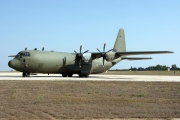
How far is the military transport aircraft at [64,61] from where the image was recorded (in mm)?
35906

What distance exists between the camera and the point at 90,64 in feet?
135

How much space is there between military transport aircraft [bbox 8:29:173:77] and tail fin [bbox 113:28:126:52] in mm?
755

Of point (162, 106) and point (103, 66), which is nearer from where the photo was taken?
point (162, 106)

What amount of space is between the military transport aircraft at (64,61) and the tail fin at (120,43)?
2.48 feet

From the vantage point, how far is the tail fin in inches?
1816

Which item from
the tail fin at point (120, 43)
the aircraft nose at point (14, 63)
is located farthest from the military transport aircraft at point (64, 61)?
the tail fin at point (120, 43)

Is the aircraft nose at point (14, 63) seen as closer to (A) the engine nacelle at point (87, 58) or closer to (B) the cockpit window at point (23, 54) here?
(B) the cockpit window at point (23, 54)

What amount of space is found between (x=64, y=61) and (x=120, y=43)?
11.4 meters

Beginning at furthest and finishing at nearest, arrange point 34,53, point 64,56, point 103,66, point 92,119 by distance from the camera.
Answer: point 103,66, point 64,56, point 34,53, point 92,119

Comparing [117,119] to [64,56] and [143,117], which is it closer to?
[143,117]

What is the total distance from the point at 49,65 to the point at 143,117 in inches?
1081

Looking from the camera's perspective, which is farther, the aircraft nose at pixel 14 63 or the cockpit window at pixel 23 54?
the cockpit window at pixel 23 54

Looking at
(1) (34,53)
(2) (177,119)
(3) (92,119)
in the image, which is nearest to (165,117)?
(2) (177,119)

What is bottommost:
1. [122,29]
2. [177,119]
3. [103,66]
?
[177,119]
